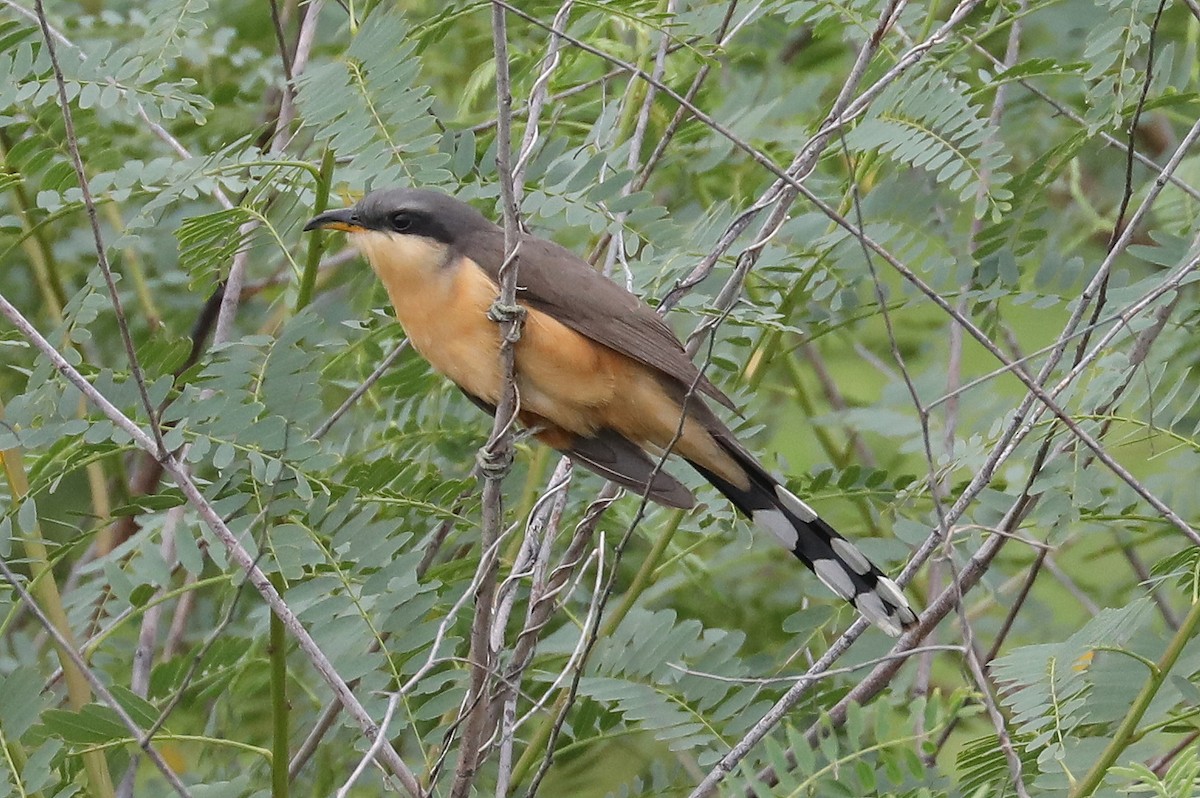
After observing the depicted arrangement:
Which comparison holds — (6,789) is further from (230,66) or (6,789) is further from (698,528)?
(230,66)

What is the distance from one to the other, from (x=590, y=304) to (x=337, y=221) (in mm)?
651

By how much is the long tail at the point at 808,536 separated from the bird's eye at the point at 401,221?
0.96 m

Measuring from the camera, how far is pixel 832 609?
12.2ft

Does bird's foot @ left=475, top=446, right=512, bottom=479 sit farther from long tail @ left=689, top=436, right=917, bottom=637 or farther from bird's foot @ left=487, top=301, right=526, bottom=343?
long tail @ left=689, top=436, right=917, bottom=637

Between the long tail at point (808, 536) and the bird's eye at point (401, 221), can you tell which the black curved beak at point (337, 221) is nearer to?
the bird's eye at point (401, 221)

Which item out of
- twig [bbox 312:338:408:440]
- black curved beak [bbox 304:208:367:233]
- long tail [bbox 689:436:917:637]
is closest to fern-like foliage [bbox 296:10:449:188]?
black curved beak [bbox 304:208:367:233]

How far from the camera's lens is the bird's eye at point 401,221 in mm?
3752

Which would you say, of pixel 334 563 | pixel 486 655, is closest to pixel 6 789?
pixel 334 563

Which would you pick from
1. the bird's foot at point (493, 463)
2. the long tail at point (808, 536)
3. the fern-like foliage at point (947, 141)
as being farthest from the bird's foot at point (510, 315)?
the fern-like foliage at point (947, 141)

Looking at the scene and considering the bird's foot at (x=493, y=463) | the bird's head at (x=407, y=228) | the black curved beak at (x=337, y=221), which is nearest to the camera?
the bird's foot at (x=493, y=463)

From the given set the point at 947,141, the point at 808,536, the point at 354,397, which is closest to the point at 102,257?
the point at 354,397

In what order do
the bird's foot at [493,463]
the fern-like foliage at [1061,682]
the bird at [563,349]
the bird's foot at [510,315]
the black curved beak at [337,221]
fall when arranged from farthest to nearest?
1. the bird at [563,349]
2. the black curved beak at [337,221]
3. the bird's foot at [510,315]
4. the bird's foot at [493,463]
5. the fern-like foliage at [1061,682]

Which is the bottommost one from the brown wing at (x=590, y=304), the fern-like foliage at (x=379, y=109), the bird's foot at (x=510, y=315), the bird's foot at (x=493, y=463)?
the bird's foot at (x=493, y=463)

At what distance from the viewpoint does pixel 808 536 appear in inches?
147
